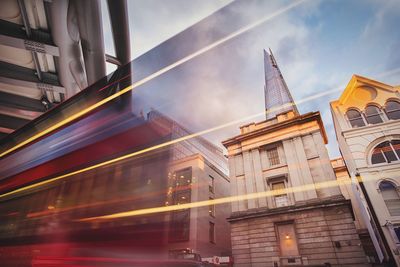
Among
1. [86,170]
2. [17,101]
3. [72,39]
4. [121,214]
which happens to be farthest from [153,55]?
[17,101]

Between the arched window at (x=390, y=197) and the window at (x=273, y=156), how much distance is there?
592 cm

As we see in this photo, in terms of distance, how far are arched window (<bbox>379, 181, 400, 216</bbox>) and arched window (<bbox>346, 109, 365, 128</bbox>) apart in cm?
391

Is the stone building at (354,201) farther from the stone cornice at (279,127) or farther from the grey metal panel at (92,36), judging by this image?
the grey metal panel at (92,36)

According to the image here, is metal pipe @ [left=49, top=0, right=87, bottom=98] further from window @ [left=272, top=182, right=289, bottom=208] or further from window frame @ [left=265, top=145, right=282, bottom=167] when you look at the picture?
window frame @ [left=265, top=145, right=282, bottom=167]

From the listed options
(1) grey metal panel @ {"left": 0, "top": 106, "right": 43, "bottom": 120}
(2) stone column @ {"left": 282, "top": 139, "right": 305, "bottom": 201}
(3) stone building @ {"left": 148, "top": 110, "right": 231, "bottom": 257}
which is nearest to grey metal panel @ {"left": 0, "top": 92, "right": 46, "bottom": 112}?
(1) grey metal panel @ {"left": 0, "top": 106, "right": 43, "bottom": 120}

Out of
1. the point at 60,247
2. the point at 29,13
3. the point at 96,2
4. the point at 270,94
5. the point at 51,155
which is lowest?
the point at 60,247

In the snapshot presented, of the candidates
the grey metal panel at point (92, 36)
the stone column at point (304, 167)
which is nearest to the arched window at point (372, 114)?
the stone column at point (304, 167)

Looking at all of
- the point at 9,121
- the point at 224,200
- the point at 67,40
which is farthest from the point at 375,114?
the point at 9,121

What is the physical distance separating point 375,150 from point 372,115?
250 centimetres

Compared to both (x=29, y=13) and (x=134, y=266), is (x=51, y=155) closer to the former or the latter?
(x=29, y=13)

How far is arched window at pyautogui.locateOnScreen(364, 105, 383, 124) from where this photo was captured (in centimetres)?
1300

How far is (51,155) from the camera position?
4066mm

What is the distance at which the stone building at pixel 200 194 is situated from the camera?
53.9 feet

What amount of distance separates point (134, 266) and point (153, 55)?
A: 3313 mm
